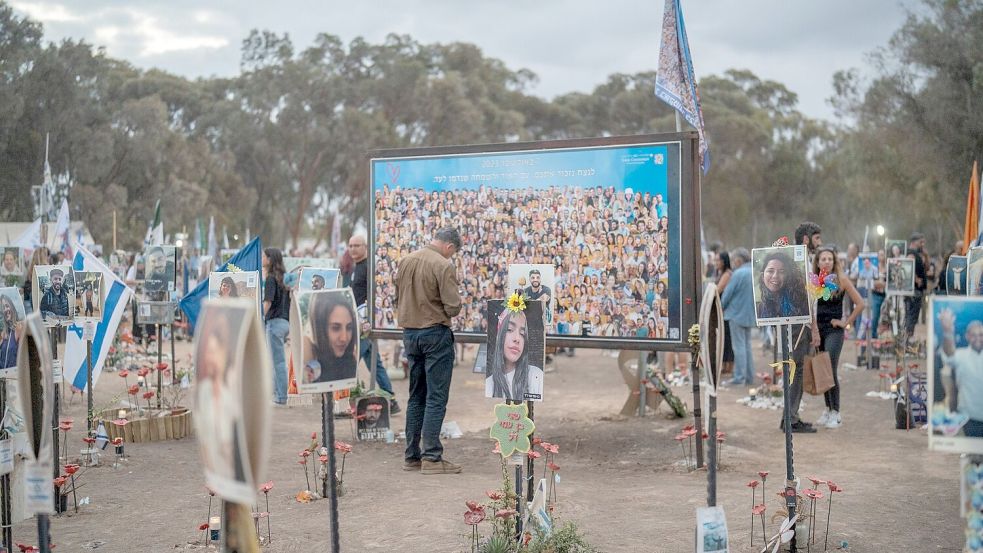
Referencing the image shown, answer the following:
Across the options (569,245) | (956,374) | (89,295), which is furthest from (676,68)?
(89,295)

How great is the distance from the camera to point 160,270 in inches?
417

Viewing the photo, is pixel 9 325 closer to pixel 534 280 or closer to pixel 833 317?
pixel 534 280

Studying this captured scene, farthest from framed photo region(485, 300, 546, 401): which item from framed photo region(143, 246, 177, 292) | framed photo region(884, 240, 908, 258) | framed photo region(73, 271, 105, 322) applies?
framed photo region(884, 240, 908, 258)

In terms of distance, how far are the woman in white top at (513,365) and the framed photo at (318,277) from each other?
14.6ft

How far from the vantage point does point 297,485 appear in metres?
7.17

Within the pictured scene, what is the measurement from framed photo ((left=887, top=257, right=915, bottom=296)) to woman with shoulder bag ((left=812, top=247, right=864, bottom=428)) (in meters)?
5.66

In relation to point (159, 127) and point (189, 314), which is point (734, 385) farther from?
point (159, 127)

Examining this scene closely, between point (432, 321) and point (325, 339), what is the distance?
9.72ft

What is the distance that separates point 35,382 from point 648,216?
5445mm

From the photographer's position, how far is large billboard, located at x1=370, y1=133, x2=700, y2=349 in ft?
25.7

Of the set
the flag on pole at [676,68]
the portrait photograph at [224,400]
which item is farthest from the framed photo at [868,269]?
the portrait photograph at [224,400]

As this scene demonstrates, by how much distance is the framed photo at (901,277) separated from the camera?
559 inches

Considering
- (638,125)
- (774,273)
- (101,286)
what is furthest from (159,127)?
(774,273)

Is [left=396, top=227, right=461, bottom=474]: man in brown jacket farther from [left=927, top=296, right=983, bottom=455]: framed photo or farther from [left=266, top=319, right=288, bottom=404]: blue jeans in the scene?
[left=927, top=296, right=983, bottom=455]: framed photo
